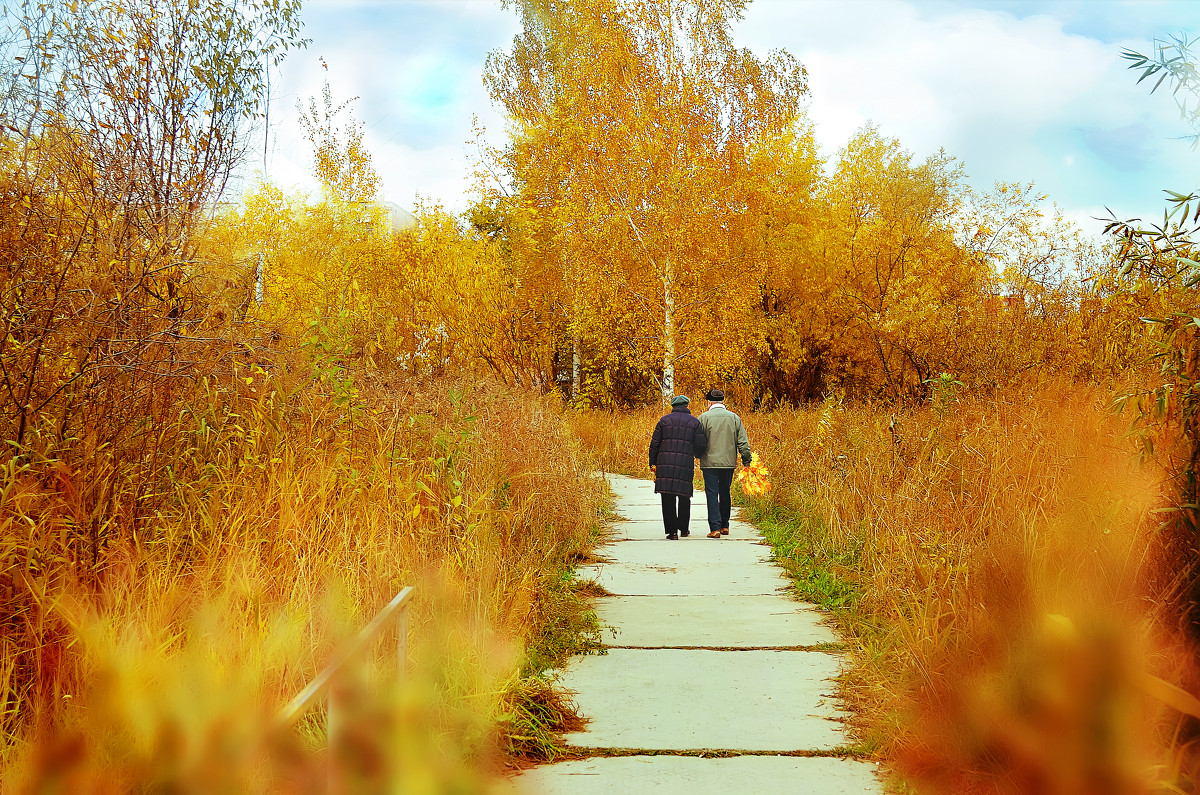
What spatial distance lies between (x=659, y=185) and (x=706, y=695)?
17.4m

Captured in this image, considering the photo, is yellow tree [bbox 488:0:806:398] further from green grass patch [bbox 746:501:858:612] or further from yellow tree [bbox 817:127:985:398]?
green grass patch [bbox 746:501:858:612]

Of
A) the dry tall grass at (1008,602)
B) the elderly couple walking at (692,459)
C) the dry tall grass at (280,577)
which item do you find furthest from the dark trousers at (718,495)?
the dry tall grass at (280,577)

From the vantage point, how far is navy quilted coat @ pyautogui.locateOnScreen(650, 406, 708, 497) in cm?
1070

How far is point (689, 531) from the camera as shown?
1127 centimetres

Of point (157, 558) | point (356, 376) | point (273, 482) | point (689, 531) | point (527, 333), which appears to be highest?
point (527, 333)

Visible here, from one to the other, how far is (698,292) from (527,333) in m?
5.00

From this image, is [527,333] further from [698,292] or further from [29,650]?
[29,650]

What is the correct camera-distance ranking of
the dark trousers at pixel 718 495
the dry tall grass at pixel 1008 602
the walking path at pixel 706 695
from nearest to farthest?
the dry tall grass at pixel 1008 602, the walking path at pixel 706 695, the dark trousers at pixel 718 495

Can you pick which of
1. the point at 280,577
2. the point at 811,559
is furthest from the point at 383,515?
the point at 811,559

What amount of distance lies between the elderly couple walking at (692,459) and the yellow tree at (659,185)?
32.5 feet

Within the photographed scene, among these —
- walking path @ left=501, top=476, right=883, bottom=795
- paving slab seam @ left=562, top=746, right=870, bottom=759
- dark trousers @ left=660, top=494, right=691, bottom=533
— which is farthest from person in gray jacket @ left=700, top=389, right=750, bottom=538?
paving slab seam @ left=562, top=746, right=870, bottom=759

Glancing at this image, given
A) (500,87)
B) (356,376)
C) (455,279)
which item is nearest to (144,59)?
(356,376)

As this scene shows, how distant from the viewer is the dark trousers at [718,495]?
1083 centimetres

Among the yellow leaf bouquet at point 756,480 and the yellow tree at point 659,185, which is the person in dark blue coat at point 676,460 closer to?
the yellow leaf bouquet at point 756,480
